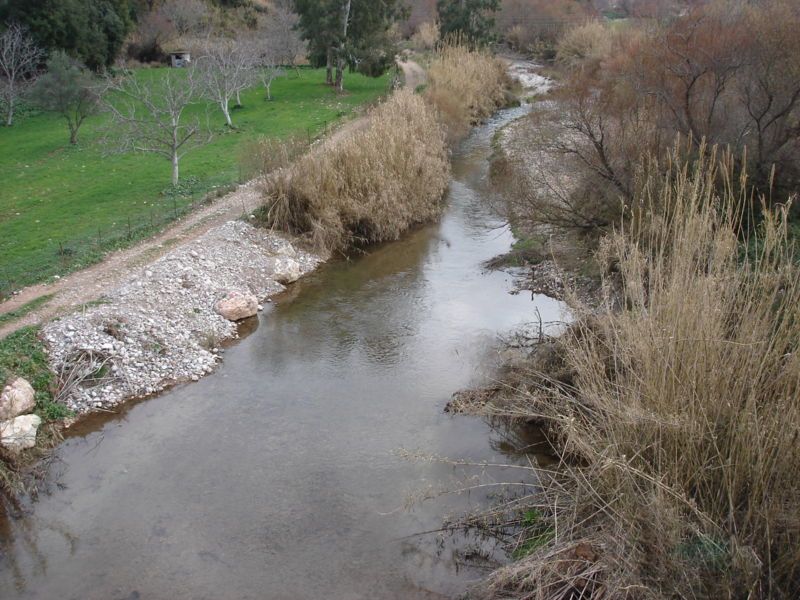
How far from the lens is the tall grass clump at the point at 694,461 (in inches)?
204

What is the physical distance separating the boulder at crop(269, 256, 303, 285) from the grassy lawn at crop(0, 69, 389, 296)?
3.13 m

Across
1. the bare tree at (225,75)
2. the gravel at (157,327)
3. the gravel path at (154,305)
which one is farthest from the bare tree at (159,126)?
the gravel at (157,327)

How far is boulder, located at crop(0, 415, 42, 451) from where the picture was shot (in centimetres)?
954

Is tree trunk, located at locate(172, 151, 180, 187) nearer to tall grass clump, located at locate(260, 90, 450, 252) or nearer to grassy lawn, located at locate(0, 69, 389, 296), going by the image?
grassy lawn, located at locate(0, 69, 389, 296)

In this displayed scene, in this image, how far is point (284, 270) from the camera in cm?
1584

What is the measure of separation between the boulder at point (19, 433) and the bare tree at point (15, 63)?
24.1 metres

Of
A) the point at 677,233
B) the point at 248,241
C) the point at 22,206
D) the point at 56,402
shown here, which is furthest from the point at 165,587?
the point at 22,206

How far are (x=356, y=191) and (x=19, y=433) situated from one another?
10.1 m

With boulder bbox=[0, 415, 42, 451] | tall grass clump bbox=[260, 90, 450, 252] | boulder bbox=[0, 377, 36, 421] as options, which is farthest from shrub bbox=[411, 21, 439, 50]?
boulder bbox=[0, 415, 42, 451]

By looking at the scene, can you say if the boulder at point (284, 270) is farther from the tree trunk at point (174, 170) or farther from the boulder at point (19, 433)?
the boulder at point (19, 433)

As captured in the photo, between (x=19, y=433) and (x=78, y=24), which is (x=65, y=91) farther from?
(x=19, y=433)

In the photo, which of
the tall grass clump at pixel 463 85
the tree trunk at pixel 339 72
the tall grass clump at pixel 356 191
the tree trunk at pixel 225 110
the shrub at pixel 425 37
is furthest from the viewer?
the shrub at pixel 425 37

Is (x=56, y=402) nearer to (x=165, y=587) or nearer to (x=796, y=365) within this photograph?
(x=165, y=587)

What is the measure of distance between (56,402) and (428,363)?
5.96m
